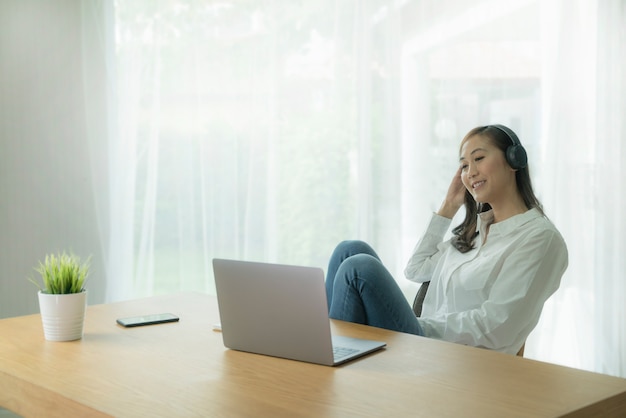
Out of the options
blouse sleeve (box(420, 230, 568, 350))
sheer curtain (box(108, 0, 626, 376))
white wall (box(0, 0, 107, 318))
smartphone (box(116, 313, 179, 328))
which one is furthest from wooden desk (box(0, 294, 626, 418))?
sheer curtain (box(108, 0, 626, 376))

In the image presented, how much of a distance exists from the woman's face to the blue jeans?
0.56m

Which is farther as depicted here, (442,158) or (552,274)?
(442,158)

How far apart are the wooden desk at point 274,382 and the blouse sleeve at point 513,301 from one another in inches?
17.5

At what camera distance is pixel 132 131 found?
4000 millimetres

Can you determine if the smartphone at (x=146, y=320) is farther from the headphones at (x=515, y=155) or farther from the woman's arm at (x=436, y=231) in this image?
the headphones at (x=515, y=155)

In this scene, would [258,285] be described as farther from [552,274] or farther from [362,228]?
[362,228]

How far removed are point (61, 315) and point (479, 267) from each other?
128 cm

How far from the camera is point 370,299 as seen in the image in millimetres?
2053

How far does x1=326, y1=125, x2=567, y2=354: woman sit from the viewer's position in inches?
81.8

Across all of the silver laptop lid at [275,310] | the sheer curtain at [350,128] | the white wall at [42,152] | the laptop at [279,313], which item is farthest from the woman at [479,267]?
the white wall at [42,152]

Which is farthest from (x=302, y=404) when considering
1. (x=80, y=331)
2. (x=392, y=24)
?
(x=392, y=24)

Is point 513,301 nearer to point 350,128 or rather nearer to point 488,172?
point 488,172

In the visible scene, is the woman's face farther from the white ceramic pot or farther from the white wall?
the white wall

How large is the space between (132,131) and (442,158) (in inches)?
65.1
